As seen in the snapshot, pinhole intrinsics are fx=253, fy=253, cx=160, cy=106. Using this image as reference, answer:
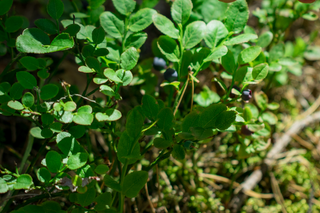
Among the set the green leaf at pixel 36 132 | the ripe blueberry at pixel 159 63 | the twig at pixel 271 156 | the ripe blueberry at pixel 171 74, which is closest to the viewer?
the green leaf at pixel 36 132

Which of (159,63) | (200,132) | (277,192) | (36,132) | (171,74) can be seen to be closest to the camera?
(200,132)

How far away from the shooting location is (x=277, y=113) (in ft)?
4.79

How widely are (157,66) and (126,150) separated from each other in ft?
1.30

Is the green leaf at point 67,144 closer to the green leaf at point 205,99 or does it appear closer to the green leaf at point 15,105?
the green leaf at point 15,105

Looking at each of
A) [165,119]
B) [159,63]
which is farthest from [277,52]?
[165,119]

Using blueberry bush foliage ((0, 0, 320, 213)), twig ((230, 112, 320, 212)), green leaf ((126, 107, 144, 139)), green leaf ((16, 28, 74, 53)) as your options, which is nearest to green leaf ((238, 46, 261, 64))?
blueberry bush foliage ((0, 0, 320, 213))

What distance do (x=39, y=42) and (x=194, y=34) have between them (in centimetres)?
39

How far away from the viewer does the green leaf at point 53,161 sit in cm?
59

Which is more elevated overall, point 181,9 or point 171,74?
point 181,9

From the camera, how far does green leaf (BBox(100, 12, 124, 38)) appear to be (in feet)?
2.32

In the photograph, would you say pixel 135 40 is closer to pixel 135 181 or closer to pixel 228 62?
pixel 228 62

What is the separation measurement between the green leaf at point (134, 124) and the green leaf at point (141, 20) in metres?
0.28

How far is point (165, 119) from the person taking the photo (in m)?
0.60

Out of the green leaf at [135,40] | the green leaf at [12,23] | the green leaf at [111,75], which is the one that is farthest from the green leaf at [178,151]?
the green leaf at [12,23]
